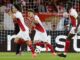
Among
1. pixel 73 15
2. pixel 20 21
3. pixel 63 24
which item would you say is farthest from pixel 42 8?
pixel 20 21

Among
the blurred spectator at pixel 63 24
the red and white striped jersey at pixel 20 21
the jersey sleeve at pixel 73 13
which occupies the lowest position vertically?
the blurred spectator at pixel 63 24

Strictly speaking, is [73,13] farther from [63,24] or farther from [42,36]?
[63,24]

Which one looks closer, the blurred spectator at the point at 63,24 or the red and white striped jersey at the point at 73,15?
the red and white striped jersey at the point at 73,15

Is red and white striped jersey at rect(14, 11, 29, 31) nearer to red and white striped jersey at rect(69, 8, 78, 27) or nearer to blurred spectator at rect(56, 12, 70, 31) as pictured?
red and white striped jersey at rect(69, 8, 78, 27)

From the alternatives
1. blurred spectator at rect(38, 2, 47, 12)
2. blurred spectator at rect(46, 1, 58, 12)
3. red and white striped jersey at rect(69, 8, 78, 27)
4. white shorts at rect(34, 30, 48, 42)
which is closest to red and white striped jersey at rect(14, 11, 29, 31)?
white shorts at rect(34, 30, 48, 42)

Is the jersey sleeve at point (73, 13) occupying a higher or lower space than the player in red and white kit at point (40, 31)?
higher

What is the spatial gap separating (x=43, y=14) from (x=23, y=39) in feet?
11.9

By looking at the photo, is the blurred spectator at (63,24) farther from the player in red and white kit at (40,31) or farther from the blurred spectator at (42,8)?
the player in red and white kit at (40,31)

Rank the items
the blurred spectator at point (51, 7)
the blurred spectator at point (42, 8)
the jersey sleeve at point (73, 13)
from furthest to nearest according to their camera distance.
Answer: the blurred spectator at point (51, 7)
the blurred spectator at point (42, 8)
the jersey sleeve at point (73, 13)

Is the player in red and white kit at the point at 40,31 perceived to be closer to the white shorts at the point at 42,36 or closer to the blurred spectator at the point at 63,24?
the white shorts at the point at 42,36

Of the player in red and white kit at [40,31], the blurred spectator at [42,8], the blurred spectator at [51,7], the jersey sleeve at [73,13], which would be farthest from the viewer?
the blurred spectator at [51,7]

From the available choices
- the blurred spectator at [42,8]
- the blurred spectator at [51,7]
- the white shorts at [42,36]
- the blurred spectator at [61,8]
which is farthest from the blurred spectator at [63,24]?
the white shorts at [42,36]

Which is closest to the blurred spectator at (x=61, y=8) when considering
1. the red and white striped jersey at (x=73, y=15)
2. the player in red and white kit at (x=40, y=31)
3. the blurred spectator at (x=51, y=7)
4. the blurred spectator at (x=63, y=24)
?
the blurred spectator at (x=51, y=7)

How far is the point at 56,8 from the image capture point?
2302 cm
